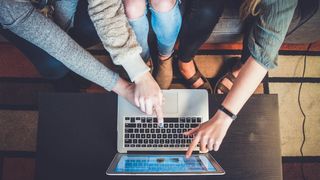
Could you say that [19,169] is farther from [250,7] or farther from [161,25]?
[250,7]

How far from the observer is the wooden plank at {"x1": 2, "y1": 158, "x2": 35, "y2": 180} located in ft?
4.57

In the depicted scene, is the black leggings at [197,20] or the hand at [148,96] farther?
the black leggings at [197,20]

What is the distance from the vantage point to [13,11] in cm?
79

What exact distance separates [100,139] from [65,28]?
0.41m

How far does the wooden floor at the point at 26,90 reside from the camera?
1.40 metres

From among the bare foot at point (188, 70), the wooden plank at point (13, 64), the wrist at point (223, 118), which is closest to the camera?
the wrist at point (223, 118)

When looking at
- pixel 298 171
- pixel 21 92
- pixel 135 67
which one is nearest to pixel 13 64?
pixel 21 92

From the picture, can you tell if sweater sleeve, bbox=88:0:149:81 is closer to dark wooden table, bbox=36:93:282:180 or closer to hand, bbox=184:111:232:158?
dark wooden table, bbox=36:93:282:180

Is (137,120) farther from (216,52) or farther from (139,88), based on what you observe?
(216,52)

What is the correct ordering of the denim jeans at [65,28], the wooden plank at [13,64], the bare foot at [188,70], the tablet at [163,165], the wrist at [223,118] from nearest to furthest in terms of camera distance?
the tablet at [163,165]
the wrist at [223,118]
the denim jeans at [65,28]
the bare foot at [188,70]
the wooden plank at [13,64]

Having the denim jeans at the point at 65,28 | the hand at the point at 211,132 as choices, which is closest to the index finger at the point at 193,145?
the hand at the point at 211,132

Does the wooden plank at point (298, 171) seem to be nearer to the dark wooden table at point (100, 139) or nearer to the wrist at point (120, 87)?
the dark wooden table at point (100, 139)

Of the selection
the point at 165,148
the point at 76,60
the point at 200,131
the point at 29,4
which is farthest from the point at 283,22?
the point at 29,4

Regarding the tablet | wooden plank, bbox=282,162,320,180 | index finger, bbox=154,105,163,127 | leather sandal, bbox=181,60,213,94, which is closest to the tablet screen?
the tablet
